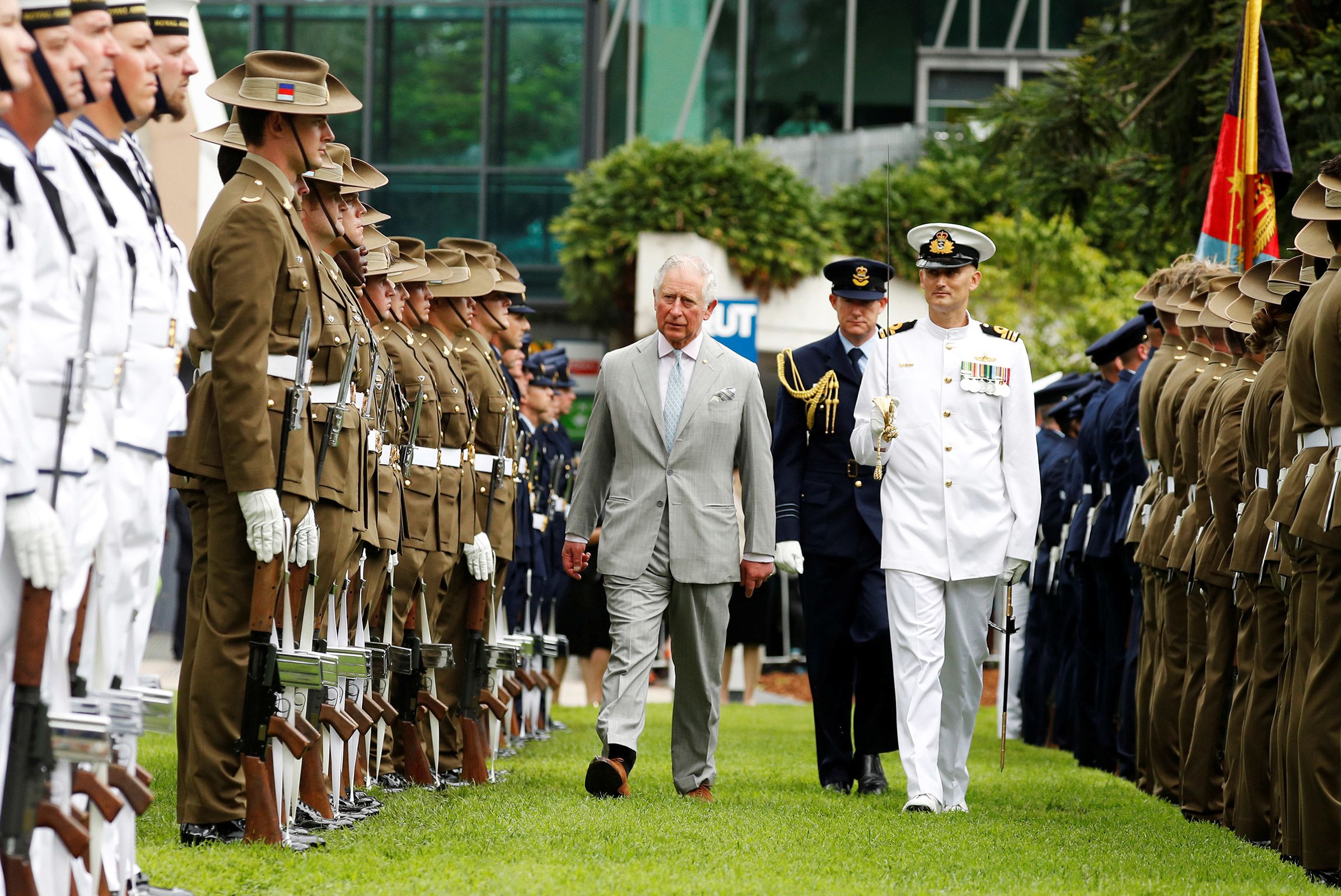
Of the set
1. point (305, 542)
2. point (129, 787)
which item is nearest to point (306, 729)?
point (305, 542)

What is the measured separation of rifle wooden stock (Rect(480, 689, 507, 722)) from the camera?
9.63 meters

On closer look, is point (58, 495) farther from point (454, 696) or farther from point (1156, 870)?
point (454, 696)

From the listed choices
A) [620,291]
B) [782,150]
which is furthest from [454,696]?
[782,150]

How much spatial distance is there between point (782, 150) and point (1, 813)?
984 inches

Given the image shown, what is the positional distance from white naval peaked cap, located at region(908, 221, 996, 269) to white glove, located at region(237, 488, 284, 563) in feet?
12.2

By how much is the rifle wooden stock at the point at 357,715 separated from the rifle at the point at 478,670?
5.30 ft

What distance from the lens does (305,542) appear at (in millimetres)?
6719

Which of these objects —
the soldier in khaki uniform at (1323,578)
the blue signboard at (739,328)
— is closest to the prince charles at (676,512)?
the soldier in khaki uniform at (1323,578)

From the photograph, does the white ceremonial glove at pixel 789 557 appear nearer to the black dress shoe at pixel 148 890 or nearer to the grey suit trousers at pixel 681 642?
the grey suit trousers at pixel 681 642

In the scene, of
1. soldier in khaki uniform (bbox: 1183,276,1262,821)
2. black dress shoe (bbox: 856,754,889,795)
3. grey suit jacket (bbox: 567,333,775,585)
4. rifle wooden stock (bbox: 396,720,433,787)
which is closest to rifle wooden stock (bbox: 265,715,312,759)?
grey suit jacket (bbox: 567,333,775,585)

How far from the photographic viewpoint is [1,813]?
462 centimetres

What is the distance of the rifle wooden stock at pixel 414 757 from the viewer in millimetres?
9039

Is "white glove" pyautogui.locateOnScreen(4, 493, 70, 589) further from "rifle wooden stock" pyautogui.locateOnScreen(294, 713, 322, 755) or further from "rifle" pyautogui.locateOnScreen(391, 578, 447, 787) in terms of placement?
"rifle" pyautogui.locateOnScreen(391, 578, 447, 787)

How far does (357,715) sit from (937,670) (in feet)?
8.64
